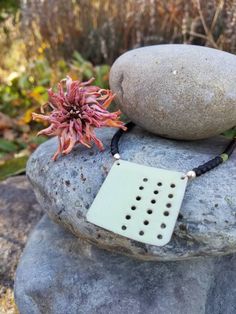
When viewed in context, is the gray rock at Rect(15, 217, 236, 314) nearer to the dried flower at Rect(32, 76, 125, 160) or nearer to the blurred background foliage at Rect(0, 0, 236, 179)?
the dried flower at Rect(32, 76, 125, 160)

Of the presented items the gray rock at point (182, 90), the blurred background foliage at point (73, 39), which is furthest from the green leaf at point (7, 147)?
the gray rock at point (182, 90)

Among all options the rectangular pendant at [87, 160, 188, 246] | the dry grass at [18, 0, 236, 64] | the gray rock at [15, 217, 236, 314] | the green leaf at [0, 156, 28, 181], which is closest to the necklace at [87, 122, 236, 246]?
the rectangular pendant at [87, 160, 188, 246]

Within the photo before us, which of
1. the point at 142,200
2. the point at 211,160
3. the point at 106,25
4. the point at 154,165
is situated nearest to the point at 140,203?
the point at 142,200

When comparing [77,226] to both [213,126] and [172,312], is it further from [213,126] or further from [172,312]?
[213,126]

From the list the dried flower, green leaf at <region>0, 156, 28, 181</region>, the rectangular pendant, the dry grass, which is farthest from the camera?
the dry grass

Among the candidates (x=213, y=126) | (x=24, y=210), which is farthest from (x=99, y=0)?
(x=213, y=126)

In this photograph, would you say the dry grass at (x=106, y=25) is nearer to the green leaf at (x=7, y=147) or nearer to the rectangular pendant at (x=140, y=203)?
A: the green leaf at (x=7, y=147)

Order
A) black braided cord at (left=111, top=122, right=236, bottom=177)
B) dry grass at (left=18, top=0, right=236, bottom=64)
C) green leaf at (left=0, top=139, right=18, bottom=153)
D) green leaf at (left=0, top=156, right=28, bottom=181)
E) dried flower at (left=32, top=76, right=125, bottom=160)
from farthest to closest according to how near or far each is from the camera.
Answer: dry grass at (left=18, top=0, right=236, bottom=64), green leaf at (left=0, top=139, right=18, bottom=153), green leaf at (left=0, top=156, right=28, bottom=181), dried flower at (left=32, top=76, right=125, bottom=160), black braided cord at (left=111, top=122, right=236, bottom=177)
